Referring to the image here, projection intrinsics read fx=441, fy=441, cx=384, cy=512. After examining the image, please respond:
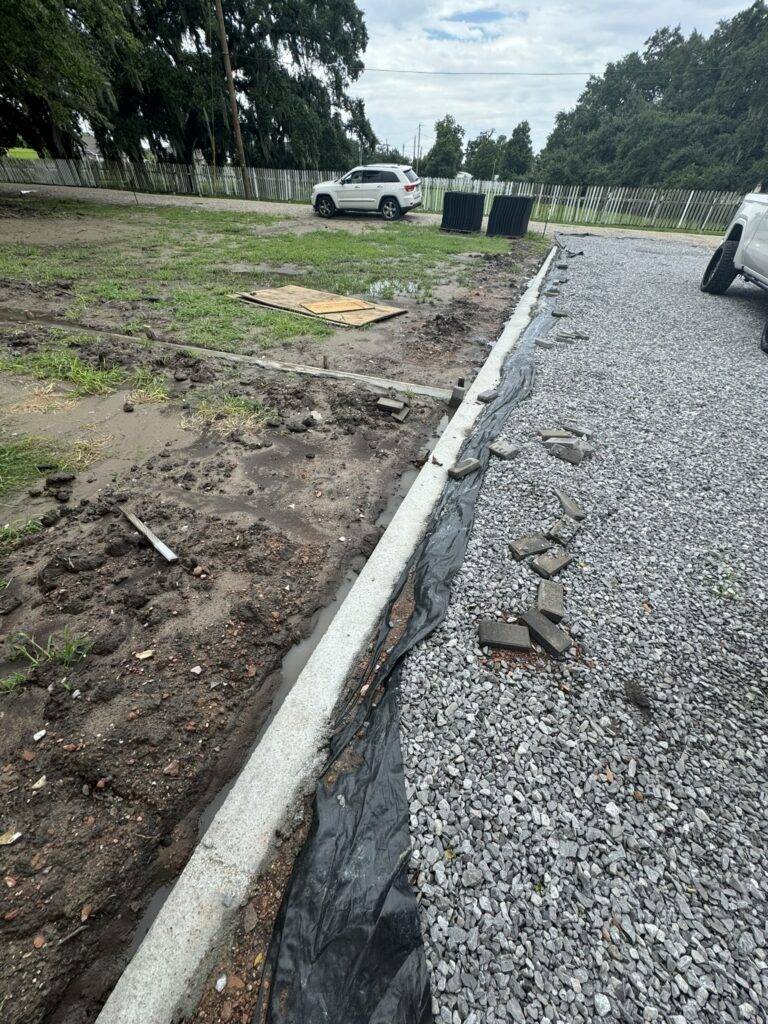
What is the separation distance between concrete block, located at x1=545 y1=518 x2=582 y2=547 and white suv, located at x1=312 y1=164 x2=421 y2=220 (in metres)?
15.6

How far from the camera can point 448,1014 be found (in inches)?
43.3

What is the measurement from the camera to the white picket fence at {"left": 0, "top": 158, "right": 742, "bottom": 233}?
1816 cm

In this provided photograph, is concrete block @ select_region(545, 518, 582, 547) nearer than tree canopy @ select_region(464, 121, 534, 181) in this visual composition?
Yes

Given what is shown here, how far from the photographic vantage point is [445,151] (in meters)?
36.5

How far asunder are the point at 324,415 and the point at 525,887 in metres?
3.37

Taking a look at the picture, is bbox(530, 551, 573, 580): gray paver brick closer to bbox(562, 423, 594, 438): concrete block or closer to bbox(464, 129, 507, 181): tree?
Result: bbox(562, 423, 594, 438): concrete block

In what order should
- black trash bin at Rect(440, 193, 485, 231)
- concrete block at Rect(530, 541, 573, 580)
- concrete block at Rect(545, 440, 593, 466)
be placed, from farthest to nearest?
black trash bin at Rect(440, 193, 485, 231), concrete block at Rect(545, 440, 593, 466), concrete block at Rect(530, 541, 573, 580)

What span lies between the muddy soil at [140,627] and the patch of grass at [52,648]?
15 mm

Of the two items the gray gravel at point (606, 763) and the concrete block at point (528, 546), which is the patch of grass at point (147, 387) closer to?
the gray gravel at point (606, 763)

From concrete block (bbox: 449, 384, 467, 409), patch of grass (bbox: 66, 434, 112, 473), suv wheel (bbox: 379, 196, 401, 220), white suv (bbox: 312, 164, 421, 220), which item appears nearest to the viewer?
patch of grass (bbox: 66, 434, 112, 473)

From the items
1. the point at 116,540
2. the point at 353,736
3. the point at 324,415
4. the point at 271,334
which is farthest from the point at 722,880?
the point at 271,334

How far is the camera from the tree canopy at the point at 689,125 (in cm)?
2584

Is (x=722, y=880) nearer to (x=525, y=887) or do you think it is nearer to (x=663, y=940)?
(x=663, y=940)

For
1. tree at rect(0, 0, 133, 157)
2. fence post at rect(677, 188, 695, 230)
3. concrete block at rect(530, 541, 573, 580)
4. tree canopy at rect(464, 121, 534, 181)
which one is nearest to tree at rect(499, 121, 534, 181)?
tree canopy at rect(464, 121, 534, 181)
